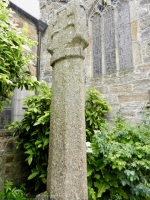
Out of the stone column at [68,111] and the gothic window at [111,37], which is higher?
the gothic window at [111,37]

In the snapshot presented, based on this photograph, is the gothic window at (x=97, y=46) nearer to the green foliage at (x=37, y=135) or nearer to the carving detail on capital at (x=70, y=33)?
the green foliage at (x=37, y=135)

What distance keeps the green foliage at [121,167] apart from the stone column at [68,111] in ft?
3.20

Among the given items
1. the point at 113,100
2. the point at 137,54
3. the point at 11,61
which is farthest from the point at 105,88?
the point at 11,61

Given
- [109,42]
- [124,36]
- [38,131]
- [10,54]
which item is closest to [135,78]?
[124,36]

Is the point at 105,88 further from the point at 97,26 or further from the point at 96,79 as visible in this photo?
the point at 97,26

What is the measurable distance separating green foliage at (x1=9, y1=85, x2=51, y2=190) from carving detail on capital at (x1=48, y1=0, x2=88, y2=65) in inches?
46.8

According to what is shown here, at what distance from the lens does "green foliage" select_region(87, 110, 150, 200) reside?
2139 millimetres

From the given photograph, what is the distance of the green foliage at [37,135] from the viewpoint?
281 cm

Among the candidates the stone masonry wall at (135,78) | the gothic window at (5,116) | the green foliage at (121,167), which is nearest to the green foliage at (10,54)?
the green foliage at (121,167)

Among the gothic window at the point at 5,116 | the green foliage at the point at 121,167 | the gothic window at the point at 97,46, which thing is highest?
the gothic window at the point at 97,46

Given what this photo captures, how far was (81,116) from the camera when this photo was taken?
57.2 inches

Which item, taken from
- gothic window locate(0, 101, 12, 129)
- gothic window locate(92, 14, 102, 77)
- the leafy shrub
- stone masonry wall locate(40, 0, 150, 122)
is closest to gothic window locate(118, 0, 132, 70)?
stone masonry wall locate(40, 0, 150, 122)

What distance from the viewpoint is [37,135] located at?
10.0 ft

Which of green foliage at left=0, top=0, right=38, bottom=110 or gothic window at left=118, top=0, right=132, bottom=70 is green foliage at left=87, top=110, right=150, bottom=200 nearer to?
green foliage at left=0, top=0, right=38, bottom=110
